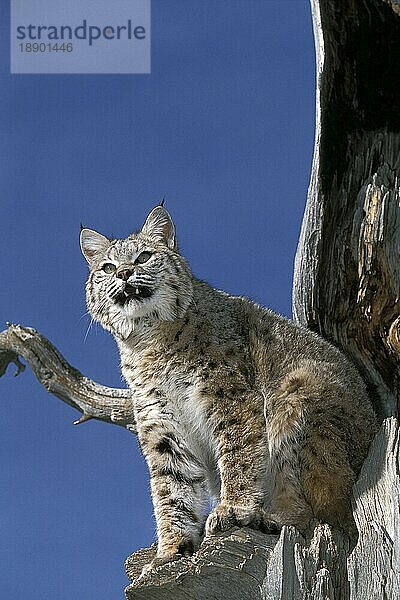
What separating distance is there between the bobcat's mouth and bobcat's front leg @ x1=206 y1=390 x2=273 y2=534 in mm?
967

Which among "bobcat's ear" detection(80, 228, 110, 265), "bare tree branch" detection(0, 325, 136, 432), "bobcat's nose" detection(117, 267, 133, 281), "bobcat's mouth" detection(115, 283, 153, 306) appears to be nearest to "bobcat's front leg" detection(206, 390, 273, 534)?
"bobcat's mouth" detection(115, 283, 153, 306)

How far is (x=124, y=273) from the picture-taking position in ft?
20.0

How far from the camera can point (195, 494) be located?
584 cm

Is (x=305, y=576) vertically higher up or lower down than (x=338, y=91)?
lower down

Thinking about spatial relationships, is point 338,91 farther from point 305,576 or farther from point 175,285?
Result: point 305,576

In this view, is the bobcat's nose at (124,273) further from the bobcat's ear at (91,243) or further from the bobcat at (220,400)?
the bobcat's ear at (91,243)

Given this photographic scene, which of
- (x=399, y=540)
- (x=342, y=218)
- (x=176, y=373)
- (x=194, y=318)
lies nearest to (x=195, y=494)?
(x=176, y=373)

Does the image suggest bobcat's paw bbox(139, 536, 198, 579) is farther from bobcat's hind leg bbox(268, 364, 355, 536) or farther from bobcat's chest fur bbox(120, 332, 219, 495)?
bobcat's hind leg bbox(268, 364, 355, 536)

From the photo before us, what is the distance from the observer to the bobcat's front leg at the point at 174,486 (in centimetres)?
570

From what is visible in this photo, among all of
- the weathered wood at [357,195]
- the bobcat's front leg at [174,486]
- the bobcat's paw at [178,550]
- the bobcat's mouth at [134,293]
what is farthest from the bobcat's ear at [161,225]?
the bobcat's paw at [178,550]

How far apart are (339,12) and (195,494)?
3.18m

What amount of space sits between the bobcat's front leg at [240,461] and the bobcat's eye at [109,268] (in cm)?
134

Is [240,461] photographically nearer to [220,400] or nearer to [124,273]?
[220,400]

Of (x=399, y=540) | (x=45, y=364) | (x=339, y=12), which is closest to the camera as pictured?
(x=399, y=540)
